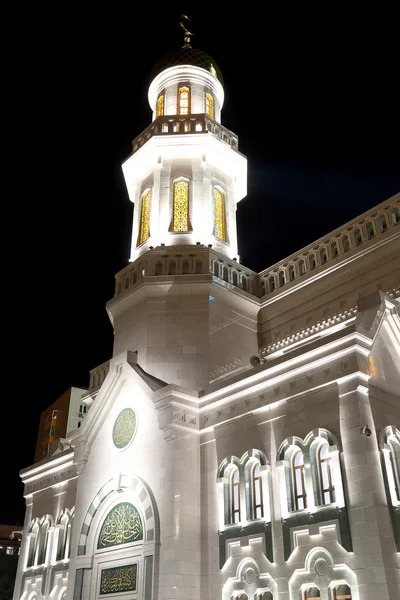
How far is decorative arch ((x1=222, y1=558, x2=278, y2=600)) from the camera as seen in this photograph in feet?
47.1

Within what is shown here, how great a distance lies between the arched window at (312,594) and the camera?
1332 cm

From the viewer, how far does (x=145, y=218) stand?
2541 cm

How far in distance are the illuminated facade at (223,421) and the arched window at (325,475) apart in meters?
0.07

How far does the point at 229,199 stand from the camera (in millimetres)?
25844

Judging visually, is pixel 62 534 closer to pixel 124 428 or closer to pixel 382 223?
pixel 124 428

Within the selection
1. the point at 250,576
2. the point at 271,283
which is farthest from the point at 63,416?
the point at 250,576

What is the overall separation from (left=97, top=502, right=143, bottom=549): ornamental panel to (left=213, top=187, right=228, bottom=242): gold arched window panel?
11.7 meters

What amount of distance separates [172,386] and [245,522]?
14.5 ft

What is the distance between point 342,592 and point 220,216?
53.1ft

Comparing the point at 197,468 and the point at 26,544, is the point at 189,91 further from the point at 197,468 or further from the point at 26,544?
the point at 26,544

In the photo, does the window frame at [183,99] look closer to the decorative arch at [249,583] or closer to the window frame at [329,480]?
the window frame at [329,480]

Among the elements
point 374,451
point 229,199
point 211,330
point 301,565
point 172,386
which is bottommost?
point 301,565

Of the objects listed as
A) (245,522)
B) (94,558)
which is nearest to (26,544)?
(94,558)

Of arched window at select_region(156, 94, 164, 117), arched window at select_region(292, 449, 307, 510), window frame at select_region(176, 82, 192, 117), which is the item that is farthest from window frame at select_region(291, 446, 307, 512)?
arched window at select_region(156, 94, 164, 117)
